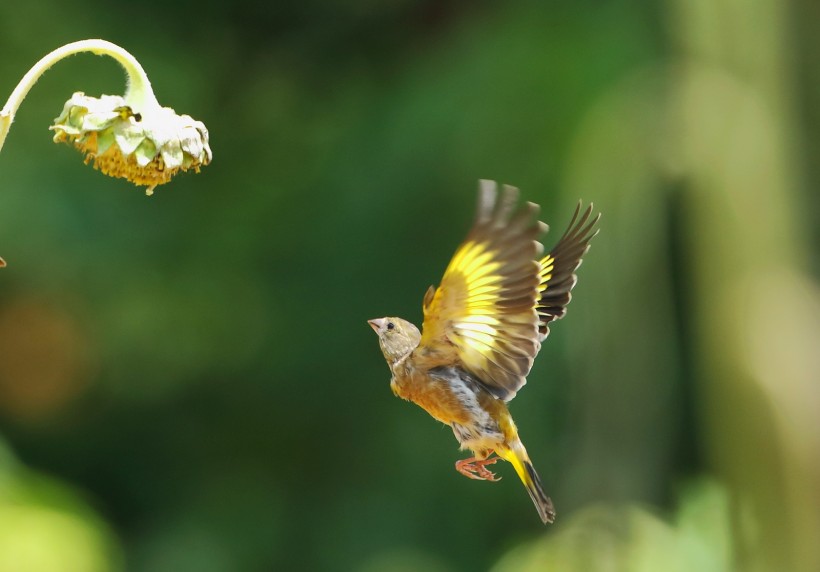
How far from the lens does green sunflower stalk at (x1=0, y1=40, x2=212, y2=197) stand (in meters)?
1.48

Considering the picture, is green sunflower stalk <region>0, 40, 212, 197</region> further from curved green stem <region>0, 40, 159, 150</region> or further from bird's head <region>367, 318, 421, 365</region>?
bird's head <region>367, 318, 421, 365</region>

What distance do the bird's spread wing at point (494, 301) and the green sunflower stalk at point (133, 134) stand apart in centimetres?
35

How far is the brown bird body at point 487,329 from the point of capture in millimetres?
1563

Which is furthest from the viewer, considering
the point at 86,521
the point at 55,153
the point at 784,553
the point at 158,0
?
the point at 158,0

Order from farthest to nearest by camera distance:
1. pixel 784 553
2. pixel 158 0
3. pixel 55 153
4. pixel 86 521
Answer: pixel 158 0 → pixel 55 153 → pixel 86 521 → pixel 784 553

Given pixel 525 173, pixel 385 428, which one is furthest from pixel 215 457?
pixel 525 173

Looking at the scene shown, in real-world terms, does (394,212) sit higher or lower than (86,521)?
higher

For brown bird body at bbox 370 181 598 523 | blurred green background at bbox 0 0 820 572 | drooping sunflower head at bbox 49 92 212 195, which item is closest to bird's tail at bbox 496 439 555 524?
brown bird body at bbox 370 181 598 523

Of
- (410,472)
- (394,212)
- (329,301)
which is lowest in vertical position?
(410,472)

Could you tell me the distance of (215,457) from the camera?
5.12 metres

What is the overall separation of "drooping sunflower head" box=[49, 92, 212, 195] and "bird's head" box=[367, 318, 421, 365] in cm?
39

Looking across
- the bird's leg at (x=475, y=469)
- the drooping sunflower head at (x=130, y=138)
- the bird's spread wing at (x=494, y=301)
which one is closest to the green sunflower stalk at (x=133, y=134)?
the drooping sunflower head at (x=130, y=138)

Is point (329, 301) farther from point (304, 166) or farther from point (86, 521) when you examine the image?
point (86, 521)

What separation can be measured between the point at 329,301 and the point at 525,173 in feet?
3.04
